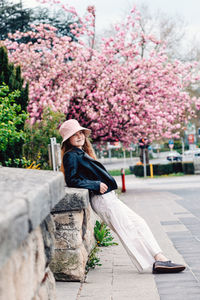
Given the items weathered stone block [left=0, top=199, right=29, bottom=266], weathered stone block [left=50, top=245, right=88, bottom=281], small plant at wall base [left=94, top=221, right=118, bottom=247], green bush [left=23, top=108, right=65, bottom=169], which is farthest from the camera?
green bush [left=23, top=108, right=65, bottom=169]

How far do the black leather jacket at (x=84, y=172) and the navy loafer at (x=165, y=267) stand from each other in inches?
33.9

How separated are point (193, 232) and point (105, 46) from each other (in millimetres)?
12605

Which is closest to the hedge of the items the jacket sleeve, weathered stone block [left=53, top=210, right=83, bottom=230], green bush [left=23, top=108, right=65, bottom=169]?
green bush [left=23, top=108, right=65, bottom=169]

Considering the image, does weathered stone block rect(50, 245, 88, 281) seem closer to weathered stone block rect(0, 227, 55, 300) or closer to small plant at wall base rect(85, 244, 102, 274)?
small plant at wall base rect(85, 244, 102, 274)

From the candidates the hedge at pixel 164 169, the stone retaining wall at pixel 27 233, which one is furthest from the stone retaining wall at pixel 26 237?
the hedge at pixel 164 169

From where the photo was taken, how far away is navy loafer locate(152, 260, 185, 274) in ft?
16.1

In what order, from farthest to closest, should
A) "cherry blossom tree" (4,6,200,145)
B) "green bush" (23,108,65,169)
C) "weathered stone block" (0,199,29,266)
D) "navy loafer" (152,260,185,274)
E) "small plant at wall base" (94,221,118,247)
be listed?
"cherry blossom tree" (4,6,200,145) → "green bush" (23,108,65,169) → "small plant at wall base" (94,221,118,247) → "navy loafer" (152,260,185,274) → "weathered stone block" (0,199,29,266)

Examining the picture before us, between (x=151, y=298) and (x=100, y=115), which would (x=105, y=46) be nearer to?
(x=100, y=115)

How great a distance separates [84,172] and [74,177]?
0.13m

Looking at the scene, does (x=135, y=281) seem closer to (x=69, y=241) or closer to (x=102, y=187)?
(x=69, y=241)

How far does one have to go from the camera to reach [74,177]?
17.0ft

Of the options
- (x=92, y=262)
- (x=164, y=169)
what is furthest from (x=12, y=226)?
(x=164, y=169)

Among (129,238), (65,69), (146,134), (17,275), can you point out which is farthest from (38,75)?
(17,275)

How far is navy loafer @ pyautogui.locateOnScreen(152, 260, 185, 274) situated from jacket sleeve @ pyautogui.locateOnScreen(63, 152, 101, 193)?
92cm
